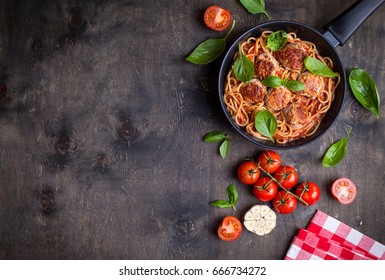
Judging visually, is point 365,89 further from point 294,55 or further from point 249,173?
point 249,173

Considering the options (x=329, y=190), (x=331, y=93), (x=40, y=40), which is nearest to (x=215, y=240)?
(x=329, y=190)

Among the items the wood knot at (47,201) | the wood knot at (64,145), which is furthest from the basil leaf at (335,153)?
the wood knot at (47,201)

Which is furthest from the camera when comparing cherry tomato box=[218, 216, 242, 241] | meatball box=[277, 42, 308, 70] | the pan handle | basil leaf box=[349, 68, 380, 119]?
cherry tomato box=[218, 216, 242, 241]

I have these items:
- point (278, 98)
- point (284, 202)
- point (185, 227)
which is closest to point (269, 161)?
point (284, 202)

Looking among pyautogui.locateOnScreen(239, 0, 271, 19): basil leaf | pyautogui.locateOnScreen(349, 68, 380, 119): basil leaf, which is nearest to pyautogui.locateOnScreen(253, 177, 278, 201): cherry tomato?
pyautogui.locateOnScreen(349, 68, 380, 119): basil leaf

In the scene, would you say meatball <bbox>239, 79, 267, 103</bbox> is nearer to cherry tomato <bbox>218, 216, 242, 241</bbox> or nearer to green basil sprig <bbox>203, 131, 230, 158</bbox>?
green basil sprig <bbox>203, 131, 230, 158</bbox>

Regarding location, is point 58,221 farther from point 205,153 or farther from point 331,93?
point 331,93
